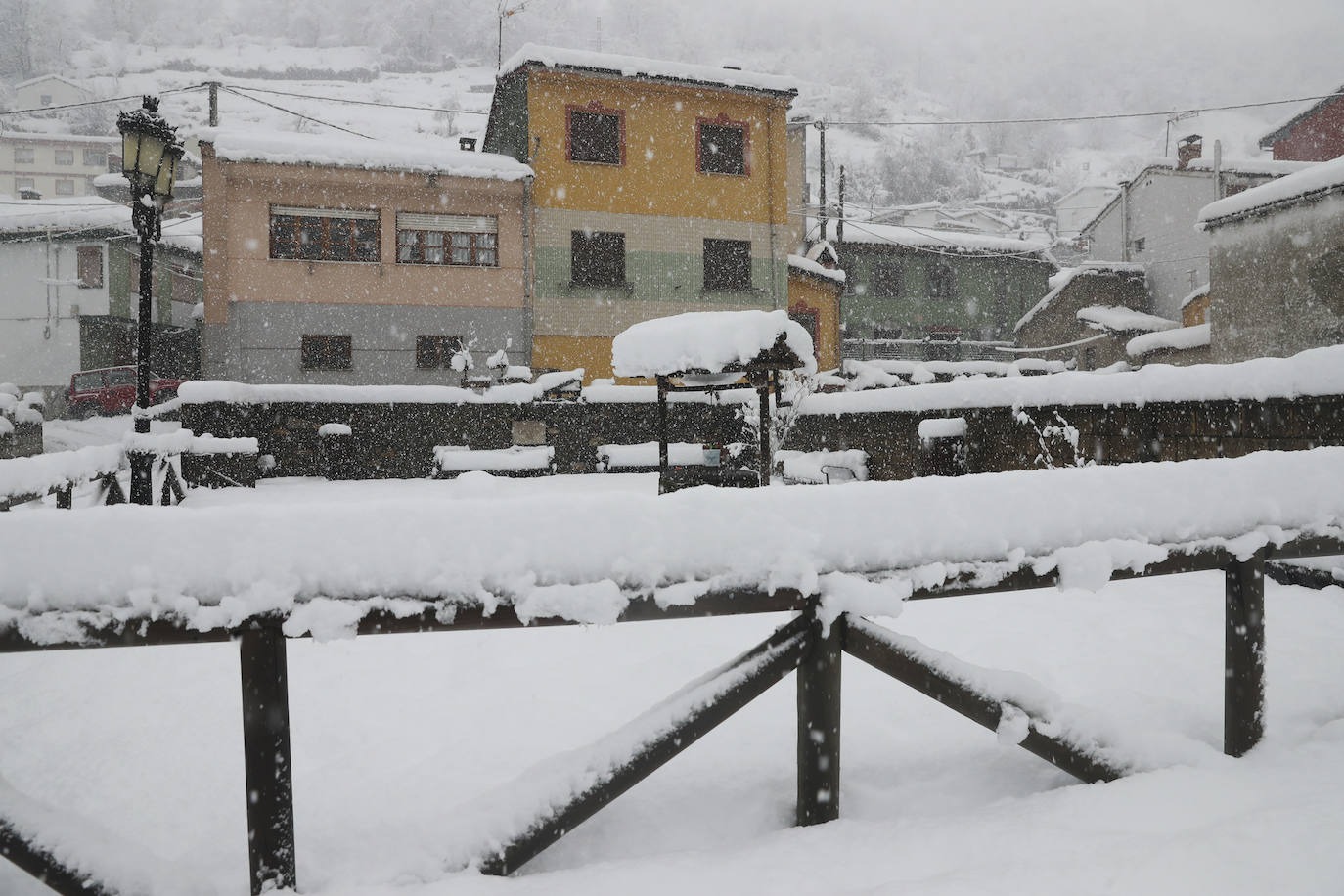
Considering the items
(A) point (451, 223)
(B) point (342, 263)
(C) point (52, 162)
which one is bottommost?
(B) point (342, 263)

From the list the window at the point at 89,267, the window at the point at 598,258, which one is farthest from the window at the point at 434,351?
the window at the point at 89,267

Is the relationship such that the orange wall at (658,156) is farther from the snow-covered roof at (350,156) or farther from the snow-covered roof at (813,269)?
the snow-covered roof at (813,269)

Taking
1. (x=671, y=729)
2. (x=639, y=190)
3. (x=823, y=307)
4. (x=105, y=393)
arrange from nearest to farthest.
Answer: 1. (x=671, y=729)
2. (x=639, y=190)
3. (x=105, y=393)
4. (x=823, y=307)

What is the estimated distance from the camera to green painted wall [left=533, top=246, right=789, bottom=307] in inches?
774

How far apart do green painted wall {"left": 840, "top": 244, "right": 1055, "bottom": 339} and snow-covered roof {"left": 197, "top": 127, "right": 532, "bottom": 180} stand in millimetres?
18275

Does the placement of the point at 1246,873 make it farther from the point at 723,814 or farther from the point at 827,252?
the point at 827,252

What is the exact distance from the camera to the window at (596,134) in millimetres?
19969

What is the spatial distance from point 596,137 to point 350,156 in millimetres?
6444

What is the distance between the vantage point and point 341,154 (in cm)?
1747

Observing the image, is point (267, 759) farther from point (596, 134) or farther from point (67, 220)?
point (67, 220)

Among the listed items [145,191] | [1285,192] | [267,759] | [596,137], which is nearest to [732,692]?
[267,759]

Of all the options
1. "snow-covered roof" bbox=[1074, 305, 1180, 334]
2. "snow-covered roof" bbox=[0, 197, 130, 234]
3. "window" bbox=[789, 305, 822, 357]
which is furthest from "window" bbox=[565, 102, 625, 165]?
"snow-covered roof" bbox=[1074, 305, 1180, 334]

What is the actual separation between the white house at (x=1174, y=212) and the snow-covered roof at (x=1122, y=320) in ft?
4.74

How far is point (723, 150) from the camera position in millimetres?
21219
